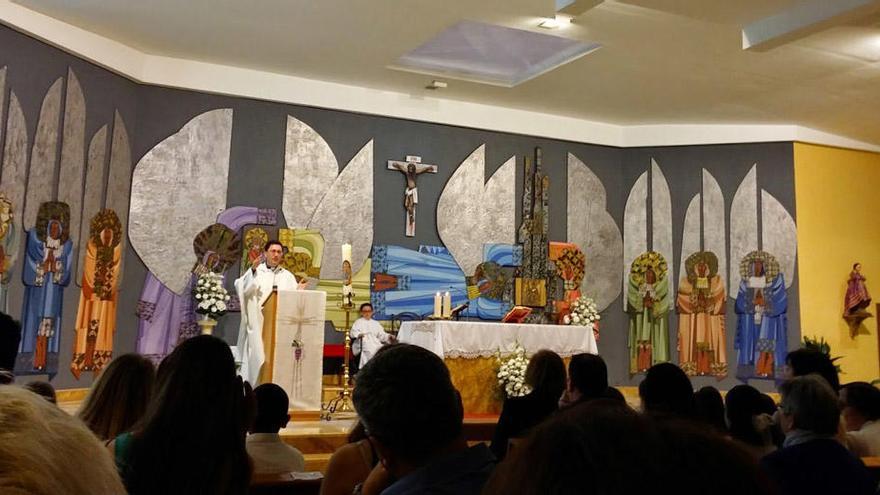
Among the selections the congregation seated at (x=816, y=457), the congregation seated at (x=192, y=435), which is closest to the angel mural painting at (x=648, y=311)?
the congregation seated at (x=816, y=457)

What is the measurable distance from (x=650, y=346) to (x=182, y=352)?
1109 centimetres

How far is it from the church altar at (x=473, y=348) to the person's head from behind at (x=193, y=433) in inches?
256

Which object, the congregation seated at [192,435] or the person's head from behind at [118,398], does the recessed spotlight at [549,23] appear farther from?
the congregation seated at [192,435]

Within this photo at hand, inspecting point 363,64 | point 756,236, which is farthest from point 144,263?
point 756,236

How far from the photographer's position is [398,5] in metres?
8.78

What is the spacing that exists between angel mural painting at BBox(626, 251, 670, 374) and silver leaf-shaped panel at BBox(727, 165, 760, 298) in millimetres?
1029

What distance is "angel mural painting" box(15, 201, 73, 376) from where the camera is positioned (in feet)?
29.0

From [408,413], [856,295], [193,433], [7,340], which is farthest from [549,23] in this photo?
[408,413]

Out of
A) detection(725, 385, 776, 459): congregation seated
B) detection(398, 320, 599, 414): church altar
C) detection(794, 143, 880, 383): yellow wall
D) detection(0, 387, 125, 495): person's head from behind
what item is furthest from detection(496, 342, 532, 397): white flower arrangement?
detection(0, 387, 125, 495): person's head from behind

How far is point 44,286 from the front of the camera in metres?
9.02

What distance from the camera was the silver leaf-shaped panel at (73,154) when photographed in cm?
936

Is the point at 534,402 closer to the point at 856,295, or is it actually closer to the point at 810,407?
the point at 810,407

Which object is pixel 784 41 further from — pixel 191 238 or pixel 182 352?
pixel 182 352

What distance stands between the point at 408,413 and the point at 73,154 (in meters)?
8.74
